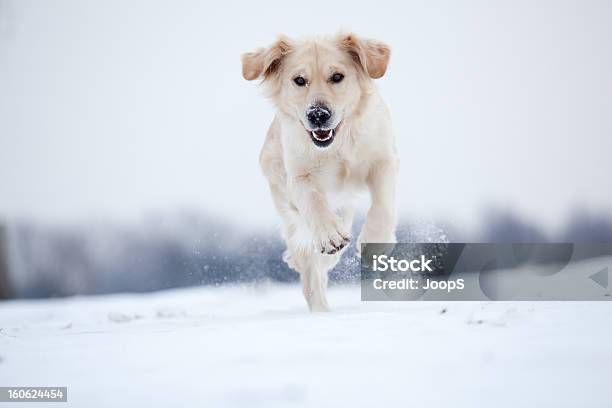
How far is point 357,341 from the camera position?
234cm

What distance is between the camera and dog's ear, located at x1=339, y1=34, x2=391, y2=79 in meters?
4.13

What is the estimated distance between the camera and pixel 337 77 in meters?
4.02

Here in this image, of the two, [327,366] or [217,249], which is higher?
[327,366]

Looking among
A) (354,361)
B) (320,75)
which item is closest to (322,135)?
(320,75)

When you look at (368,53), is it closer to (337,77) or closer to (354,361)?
(337,77)

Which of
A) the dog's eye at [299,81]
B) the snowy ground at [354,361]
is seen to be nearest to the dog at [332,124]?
the dog's eye at [299,81]

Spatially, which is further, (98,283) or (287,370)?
(98,283)

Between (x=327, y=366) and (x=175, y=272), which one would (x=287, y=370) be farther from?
(x=175, y=272)

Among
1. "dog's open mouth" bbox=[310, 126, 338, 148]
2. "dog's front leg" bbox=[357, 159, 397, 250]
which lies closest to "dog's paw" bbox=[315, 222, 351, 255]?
"dog's front leg" bbox=[357, 159, 397, 250]

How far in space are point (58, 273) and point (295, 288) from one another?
15.7 feet

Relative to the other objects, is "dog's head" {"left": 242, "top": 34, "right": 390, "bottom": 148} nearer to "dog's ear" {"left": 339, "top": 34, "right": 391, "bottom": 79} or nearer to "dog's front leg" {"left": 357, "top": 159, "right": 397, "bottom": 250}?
"dog's ear" {"left": 339, "top": 34, "right": 391, "bottom": 79}

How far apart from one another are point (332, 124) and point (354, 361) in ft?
6.71

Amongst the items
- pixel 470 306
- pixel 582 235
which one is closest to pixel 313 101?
pixel 470 306

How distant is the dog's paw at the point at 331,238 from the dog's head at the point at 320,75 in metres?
0.57
